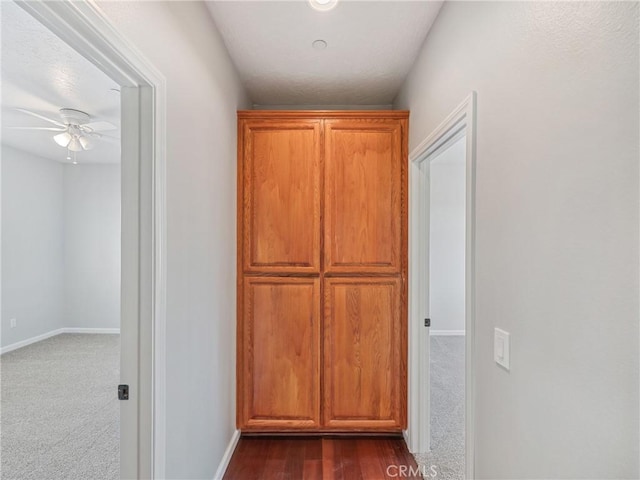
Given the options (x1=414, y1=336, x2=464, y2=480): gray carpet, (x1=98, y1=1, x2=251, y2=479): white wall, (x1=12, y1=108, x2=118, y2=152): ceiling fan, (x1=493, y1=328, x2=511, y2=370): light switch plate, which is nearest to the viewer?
(x1=493, y1=328, x2=511, y2=370): light switch plate

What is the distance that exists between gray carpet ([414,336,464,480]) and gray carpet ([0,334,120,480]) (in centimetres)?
210

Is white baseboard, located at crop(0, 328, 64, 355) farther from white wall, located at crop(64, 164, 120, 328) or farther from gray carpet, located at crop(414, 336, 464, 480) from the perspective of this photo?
gray carpet, located at crop(414, 336, 464, 480)

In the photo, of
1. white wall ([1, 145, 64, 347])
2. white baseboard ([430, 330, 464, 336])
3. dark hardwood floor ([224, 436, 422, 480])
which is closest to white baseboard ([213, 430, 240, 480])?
dark hardwood floor ([224, 436, 422, 480])

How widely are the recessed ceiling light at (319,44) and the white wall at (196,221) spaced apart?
22.2 inches

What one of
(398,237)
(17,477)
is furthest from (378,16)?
(17,477)

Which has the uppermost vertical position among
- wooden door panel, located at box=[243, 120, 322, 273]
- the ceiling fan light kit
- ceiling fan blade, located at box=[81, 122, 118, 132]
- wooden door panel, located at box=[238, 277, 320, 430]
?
ceiling fan blade, located at box=[81, 122, 118, 132]

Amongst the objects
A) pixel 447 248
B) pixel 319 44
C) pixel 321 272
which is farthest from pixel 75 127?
pixel 447 248

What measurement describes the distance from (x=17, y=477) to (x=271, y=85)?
3.14 metres

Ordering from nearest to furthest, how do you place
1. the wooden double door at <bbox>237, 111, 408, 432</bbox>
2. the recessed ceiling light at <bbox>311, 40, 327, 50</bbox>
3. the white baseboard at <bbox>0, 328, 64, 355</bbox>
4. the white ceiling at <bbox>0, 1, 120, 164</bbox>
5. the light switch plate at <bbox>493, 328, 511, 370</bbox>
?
the light switch plate at <bbox>493, 328, 511, 370</bbox>, the white ceiling at <bbox>0, 1, 120, 164</bbox>, the recessed ceiling light at <bbox>311, 40, 327, 50</bbox>, the wooden double door at <bbox>237, 111, 408, 432</bbox>, the white baseboard at <bbox>0, 328, 64, 355</bbox>

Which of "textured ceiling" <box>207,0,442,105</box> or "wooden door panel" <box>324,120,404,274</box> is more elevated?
"textured ceiling" <box>207,0,442,105</box>

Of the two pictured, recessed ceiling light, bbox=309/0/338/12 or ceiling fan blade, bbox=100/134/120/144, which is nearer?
recessed ceiling light, bbox=309/0/338/12

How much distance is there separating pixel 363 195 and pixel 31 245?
16.3 feet

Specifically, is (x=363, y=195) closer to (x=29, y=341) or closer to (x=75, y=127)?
(x=75, y=127)

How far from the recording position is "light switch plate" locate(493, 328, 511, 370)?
1.02 m
